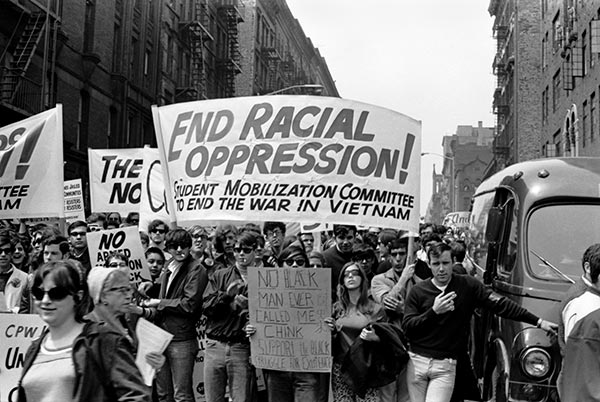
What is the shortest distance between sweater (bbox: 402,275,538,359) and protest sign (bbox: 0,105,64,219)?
478 centimetres

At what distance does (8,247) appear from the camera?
801 cm

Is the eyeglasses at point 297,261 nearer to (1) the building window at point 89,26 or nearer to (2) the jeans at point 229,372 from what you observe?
(2) the jeans at point 229,372

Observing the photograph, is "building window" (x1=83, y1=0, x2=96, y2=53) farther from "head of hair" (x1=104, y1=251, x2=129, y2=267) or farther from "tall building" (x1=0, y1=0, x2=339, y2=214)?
"head of hair" (x1=104, y1=251, x2=129, y2=267)

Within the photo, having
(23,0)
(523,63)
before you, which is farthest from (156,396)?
(523,63)

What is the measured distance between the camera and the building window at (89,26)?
94.1 ft

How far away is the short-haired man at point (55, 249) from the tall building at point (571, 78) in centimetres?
2848

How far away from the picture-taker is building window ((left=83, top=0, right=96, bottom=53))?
28.7 m

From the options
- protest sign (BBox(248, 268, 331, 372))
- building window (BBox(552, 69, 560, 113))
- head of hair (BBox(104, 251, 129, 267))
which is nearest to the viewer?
protest sign (BBox(248, 268, 331, 372))

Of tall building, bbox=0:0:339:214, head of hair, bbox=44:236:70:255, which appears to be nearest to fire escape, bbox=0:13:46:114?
tall building, bbox=0:0:339:214

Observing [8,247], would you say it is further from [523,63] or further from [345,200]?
[523,63]

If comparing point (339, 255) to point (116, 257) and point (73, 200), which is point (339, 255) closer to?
point (116, 257)

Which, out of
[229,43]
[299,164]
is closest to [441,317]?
[299,164]

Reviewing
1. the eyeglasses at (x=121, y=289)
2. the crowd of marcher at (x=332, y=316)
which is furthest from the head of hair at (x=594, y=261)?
the eyeglasses at (x=121, y=289)

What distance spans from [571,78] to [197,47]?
18726mm
